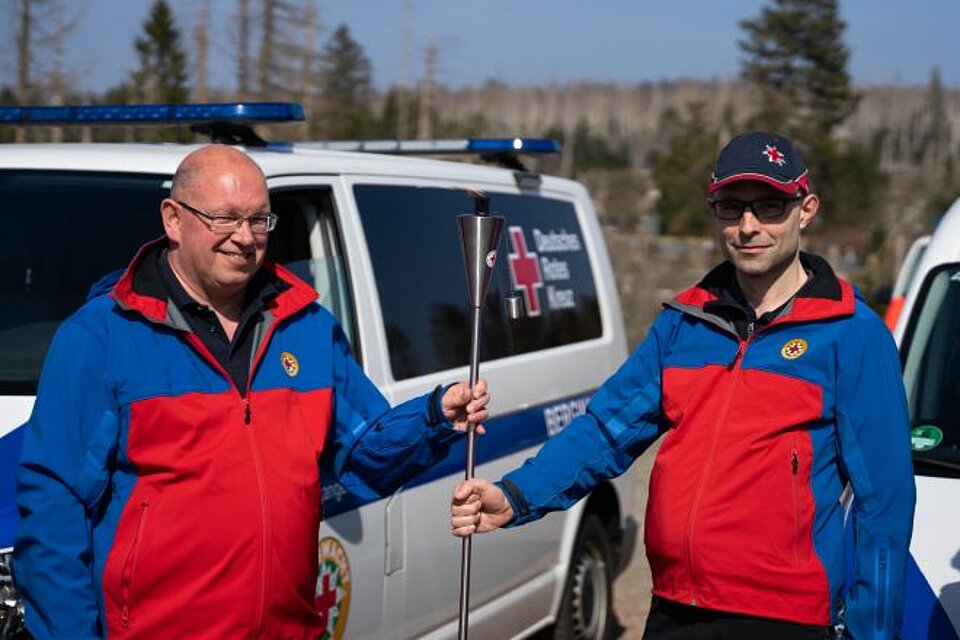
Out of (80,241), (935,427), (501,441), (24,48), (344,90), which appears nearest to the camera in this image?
(80,241)

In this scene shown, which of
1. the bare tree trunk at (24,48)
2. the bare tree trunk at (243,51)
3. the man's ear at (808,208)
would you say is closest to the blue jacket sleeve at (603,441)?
the man's ear at (808,208)

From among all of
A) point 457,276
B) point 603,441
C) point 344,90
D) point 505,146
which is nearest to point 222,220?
point 603,441

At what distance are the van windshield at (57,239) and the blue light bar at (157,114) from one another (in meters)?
0.37

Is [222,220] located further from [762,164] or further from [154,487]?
[762,164]

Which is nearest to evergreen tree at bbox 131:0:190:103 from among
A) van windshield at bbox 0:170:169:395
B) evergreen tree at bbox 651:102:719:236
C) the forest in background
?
the forest in background

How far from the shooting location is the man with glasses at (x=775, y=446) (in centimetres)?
308

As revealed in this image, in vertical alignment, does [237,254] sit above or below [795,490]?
above

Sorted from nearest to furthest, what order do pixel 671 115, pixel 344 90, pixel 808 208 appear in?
1. pixel 808 208
2. pixel 344 90
3. pixel 671 115

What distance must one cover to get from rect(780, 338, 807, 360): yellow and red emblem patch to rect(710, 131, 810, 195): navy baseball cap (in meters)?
0.34

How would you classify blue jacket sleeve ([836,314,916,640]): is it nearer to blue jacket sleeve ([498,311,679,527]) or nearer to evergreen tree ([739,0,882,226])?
blue jacket sleeve ([498,311,679,527])

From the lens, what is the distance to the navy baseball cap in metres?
3.19

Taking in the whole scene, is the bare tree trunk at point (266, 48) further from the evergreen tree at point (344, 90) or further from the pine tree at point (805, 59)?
the pine tree at point (805, 59)

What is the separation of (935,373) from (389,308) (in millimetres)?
1884

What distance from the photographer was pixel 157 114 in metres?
4.73
